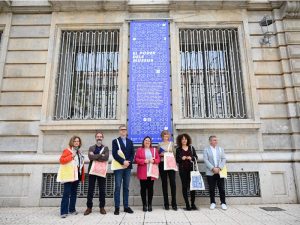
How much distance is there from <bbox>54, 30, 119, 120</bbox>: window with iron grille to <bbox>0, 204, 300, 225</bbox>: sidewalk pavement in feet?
9.44

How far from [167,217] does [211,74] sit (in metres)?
4.66

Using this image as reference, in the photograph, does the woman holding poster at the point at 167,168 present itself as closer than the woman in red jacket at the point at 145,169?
No

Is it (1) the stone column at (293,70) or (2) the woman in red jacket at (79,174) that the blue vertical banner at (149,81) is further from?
(1) the stone column at (293,70)

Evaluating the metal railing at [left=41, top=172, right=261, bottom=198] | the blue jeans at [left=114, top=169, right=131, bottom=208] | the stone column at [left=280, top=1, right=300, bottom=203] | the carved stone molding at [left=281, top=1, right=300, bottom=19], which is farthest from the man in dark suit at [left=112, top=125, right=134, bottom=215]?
the carved stone molding at [left=281, top=1, right=300, bottom=19]

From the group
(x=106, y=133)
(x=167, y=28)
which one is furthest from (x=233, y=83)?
(x=106, y=133)

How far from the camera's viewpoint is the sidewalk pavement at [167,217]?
5.12m

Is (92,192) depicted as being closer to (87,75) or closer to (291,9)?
(87,75)

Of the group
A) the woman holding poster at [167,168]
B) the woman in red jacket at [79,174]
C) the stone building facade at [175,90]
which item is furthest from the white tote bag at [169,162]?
the woman in red jacket at [79,174]

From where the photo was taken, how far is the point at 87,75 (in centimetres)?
833

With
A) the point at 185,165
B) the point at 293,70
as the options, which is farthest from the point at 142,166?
the point at 293,70

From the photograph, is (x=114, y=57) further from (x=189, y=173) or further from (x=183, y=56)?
(x=189, y=173)

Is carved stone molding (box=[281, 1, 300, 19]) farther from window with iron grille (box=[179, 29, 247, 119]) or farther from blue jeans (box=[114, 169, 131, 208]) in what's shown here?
blue jeans (box=[114, 169, 131, 208])

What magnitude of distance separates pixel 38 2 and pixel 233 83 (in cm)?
675

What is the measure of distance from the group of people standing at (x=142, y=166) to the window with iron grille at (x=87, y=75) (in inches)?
69.7
